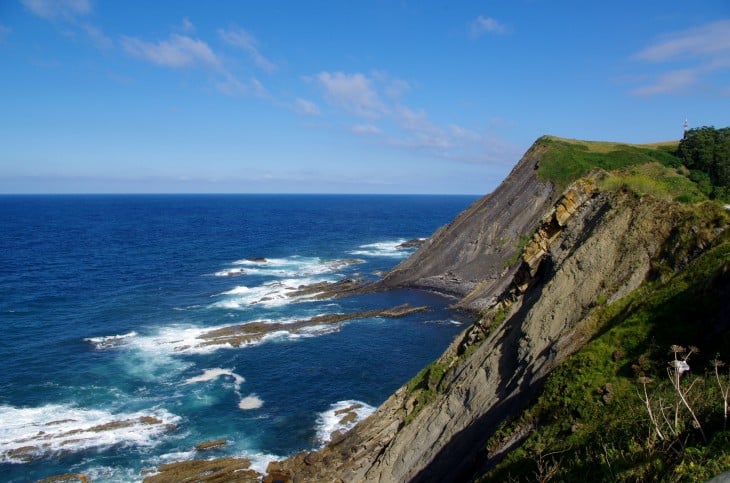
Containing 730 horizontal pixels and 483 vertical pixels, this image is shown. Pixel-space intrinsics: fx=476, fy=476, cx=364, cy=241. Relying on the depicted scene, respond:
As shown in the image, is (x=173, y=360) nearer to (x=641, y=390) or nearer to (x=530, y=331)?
(x=530, y=331)

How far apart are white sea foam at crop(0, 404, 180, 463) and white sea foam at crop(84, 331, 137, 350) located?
12.9m

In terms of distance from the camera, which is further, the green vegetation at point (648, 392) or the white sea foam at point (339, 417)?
the white sea foam at point (339, 417)

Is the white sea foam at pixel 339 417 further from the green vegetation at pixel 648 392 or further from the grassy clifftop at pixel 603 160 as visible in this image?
the grassy clifftop at pixel 603 160

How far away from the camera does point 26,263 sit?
8819 centimetres

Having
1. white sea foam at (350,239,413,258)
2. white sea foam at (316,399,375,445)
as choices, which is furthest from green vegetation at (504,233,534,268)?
white sea foam at (316,399,375,445)

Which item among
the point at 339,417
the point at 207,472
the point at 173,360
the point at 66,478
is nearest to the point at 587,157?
the point at 339,417

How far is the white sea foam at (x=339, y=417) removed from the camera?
3362 centimetres

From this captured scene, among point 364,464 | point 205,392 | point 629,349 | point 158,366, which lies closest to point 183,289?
point 158,366

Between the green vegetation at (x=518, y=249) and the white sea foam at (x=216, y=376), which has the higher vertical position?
the green vegetation at (x=518, y=249)

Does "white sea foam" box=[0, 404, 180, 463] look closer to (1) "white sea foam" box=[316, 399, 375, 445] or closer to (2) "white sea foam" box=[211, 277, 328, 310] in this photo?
(1) "white sea foam" box=[316, 399, 375, 445]

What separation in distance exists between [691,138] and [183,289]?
78.8 metres

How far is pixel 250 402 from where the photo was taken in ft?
126

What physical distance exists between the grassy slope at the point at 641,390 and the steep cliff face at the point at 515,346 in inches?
44.8

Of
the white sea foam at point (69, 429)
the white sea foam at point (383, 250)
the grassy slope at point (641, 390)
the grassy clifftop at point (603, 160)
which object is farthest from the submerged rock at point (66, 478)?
the white sea foam at point (383, 250)
